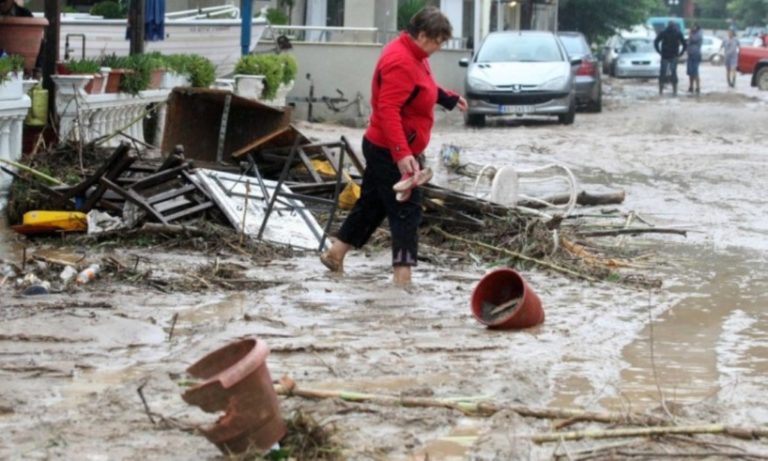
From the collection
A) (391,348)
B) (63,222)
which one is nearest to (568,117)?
(63,222)

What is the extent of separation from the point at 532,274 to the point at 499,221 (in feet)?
2.95

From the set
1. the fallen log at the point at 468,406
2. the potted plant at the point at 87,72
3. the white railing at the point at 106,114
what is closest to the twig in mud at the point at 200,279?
the white railing at the point at 106,114

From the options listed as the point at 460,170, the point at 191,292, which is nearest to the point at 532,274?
the point at 191,292

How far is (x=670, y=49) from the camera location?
37.9 m

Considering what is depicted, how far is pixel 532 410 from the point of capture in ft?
18.4

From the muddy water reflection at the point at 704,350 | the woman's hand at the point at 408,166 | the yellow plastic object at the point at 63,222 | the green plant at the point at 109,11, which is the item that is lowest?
the muddy water reflection at the point at 704,350

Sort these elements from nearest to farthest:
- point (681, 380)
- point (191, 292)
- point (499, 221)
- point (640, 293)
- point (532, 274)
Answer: point (681, 380)
point (191, 292)
point (640, 293)
point (532, 274)
point (499, 221)

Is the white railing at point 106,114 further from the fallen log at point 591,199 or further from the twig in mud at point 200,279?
the fallen log at point 591,199

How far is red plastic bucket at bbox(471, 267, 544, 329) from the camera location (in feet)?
24.7

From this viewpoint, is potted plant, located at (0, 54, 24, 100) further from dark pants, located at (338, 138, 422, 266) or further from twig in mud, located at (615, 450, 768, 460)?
twig in mud, located at (615, 450, 768, 460)

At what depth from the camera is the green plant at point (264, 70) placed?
21.3m

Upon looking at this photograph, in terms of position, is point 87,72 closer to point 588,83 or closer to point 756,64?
point 588,83

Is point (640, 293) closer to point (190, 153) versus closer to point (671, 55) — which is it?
point (190, 153)

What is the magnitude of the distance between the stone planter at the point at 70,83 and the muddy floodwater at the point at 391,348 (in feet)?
9.06
